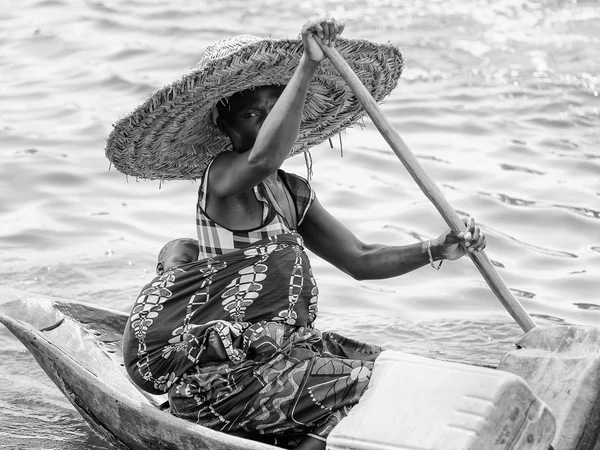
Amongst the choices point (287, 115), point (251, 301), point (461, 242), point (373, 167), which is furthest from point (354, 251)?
point (373, 167)

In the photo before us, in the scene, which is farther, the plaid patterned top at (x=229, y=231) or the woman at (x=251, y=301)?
the plaid patterned top at (x=229, y=231)

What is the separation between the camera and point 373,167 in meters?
7.64

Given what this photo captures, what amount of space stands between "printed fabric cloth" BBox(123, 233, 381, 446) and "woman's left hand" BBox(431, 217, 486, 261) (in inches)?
17.6

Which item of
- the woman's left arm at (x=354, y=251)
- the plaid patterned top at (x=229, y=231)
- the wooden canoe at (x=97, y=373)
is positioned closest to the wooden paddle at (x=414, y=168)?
the woman's left arm at (x=354, y=251)

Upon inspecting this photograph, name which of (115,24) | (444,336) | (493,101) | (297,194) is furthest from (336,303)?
(115,24)

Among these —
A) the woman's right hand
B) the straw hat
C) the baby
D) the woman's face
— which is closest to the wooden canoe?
the baby

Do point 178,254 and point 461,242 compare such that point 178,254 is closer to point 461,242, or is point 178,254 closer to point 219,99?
point 219,99

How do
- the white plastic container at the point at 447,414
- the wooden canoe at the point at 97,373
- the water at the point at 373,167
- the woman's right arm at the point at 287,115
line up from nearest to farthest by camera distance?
the white plastic container at the point at 447,414 → the woman's right arm at the point at 287,115 → the wooden canoe at the point at 97,373 → the water at the point at 373,167

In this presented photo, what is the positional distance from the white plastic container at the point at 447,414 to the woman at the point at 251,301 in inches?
9.4

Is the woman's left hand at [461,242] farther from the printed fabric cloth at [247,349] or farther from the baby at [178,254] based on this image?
the baby at [178,254]

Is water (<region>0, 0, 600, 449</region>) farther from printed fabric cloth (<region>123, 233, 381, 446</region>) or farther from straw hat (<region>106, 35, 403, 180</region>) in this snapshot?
straw hat (<region>106, 35, 403, 180</region>)

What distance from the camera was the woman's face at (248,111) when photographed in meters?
3.18

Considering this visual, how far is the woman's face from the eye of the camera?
3.18 meters

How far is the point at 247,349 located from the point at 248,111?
2.42 ft
